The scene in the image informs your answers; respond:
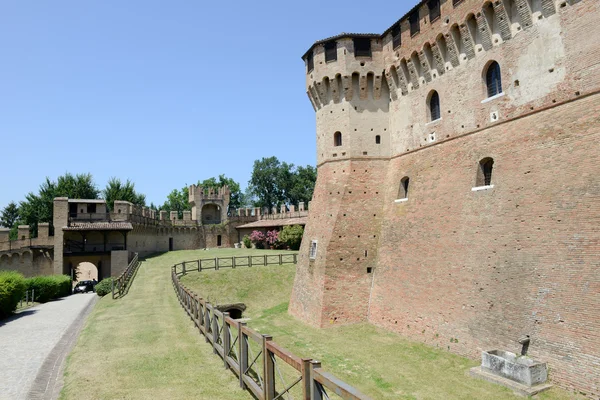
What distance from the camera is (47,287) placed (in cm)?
2923

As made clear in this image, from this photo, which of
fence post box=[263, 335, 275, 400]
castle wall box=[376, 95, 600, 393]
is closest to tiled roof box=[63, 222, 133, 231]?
castle wall box=[376, 95, 600, 393]

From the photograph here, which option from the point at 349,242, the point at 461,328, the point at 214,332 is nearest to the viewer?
the point at 214,332

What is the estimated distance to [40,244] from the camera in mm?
36781

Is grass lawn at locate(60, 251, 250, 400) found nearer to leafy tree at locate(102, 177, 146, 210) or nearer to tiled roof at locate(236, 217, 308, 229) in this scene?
tiled roof at locate(236, 217, 308, 229)

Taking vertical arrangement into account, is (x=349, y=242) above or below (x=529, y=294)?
above

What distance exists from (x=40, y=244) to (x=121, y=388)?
1350 inches

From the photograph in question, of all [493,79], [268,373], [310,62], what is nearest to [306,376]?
[268,373]

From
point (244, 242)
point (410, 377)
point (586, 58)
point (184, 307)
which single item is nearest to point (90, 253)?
point (244, 242)

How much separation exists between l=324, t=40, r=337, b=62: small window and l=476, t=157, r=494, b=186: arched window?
10368 millimetres

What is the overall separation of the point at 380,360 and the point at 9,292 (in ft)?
64.0

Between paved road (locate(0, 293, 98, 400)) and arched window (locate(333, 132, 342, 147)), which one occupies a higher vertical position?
arched window (locate(333, 132, 342, 147))

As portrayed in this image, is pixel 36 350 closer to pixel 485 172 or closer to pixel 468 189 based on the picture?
pixel 468 189

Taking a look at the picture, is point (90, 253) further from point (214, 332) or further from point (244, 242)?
point (214, 332)

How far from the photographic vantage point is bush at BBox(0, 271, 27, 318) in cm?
2066
